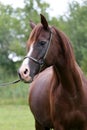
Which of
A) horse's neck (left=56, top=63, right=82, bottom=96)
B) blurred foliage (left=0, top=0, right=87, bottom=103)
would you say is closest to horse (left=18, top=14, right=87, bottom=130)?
horse's neck (left=56, top=63, right=82, bottom=96)

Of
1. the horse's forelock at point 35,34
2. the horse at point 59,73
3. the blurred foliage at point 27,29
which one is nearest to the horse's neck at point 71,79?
the horse at point 59,73

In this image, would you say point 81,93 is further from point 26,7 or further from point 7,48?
point 7,48

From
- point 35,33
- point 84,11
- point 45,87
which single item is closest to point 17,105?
point 45,87

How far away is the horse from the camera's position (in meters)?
5.82

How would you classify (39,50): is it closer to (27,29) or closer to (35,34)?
(35,34)

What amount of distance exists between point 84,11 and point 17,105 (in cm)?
2085

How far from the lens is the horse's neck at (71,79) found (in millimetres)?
6334

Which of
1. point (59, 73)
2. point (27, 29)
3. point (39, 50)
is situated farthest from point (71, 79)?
point (27, 29)

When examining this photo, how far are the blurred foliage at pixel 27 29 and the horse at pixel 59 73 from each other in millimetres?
28326

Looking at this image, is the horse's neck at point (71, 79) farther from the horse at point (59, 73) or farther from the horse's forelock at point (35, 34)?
the horse's forelock at point (35, 34)

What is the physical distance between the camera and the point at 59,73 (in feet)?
20.9

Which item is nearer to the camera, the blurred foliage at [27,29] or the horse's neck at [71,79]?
the horse's neck at [71,79]

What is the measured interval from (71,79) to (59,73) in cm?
17

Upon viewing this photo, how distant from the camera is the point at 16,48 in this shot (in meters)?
38.8
